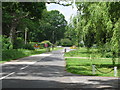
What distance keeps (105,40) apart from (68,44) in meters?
114

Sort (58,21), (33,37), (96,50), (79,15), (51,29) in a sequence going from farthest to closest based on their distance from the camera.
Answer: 1. (58,21)
2. (51,29)
3. (33,37)
4. (79,15)
5. (96,50)

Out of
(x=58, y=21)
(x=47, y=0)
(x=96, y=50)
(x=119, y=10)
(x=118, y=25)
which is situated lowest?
(x=96, y=50)

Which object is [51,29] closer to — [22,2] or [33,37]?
[33,37]

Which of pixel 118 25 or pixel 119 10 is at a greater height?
pixel 119 10

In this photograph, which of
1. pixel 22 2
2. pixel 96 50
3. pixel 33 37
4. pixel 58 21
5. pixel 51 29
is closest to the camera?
pixel 22 2

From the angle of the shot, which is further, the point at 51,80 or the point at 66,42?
the point at 66,42

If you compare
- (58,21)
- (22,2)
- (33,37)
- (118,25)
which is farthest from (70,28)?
(58,21)

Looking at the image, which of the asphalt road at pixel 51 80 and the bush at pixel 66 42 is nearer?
the asphalt road at pixel 51 80

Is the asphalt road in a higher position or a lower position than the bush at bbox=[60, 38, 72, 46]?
lower

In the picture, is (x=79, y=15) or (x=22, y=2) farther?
(x=79, y=15)

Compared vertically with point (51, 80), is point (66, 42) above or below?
above

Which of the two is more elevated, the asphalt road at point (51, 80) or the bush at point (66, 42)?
the bush at point (66, 42)

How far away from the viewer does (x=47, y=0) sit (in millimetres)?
18234

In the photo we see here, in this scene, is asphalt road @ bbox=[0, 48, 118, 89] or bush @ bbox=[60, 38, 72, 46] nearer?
asphalt road @ bbox=[0, 48, 118, 89]
